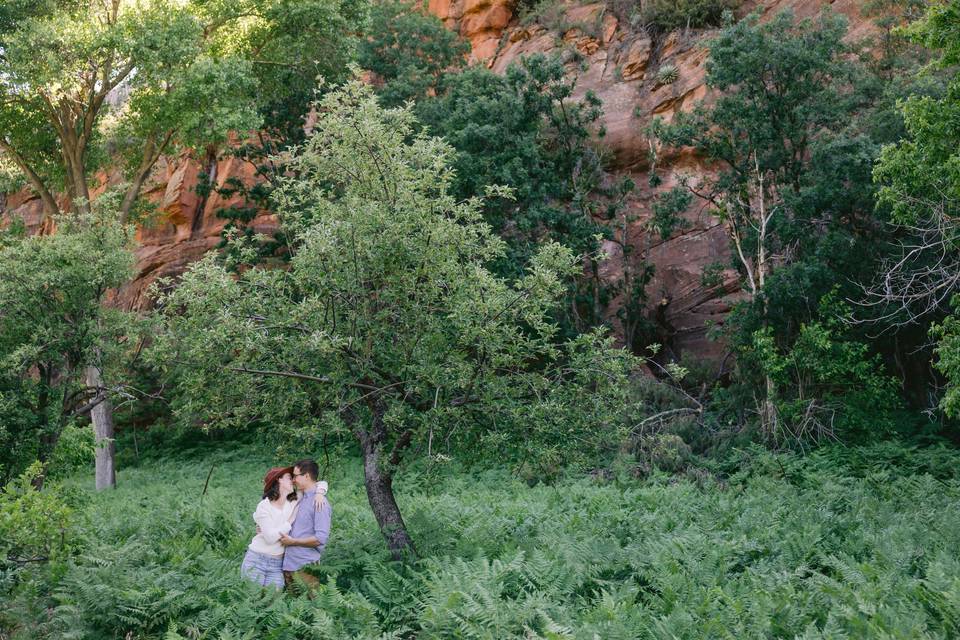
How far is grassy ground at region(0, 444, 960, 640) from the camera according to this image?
642 cm

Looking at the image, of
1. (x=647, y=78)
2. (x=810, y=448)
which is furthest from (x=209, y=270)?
(x=647, y=78)

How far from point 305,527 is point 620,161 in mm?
22210

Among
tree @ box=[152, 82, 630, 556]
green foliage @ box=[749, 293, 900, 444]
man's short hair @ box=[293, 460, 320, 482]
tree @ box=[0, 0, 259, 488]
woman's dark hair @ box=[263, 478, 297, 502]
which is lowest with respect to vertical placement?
green foliage @ box=[749, 293, 900, 444]

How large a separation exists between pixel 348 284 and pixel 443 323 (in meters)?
1.06

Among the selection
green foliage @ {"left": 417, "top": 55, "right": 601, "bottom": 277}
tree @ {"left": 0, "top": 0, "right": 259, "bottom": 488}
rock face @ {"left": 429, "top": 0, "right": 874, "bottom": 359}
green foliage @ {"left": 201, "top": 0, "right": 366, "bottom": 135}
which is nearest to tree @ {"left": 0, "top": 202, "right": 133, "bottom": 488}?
tree @ {"left": 0, "top": 0, "right": 259, "bottom": 488}

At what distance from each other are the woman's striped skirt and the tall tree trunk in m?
1.33

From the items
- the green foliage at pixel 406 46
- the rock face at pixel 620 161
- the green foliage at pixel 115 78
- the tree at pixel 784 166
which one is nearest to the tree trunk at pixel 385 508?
the tree at pixel 784 166

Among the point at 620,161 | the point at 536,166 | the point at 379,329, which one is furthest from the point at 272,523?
the point at 620,161

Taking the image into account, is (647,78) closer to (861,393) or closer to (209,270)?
(861,393)

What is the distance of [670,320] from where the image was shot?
85.0 ft

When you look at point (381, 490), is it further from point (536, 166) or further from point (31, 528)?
point (536, 166)

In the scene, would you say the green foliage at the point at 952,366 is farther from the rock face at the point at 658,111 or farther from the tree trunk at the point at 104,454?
the tree trunk at the point at 104,454

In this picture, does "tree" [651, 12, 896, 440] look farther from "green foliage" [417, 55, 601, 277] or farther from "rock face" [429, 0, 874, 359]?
"green foliage" [417, 55, 601, 277]

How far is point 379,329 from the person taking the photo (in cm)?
844
